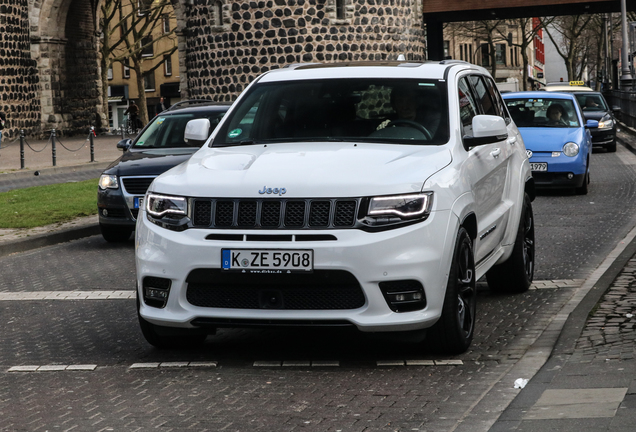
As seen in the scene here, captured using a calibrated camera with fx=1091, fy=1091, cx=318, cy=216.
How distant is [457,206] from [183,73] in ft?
122

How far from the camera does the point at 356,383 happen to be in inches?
223

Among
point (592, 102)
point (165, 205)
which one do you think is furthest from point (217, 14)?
point (165, 205)

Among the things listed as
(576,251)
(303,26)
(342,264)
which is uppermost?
(303,26)

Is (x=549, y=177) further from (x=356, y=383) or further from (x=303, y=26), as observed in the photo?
(x=303, y=26)

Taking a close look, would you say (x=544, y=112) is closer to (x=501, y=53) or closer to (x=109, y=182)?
(x=109, y=182)

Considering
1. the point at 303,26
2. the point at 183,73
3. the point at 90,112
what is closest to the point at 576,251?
the point at 303,26

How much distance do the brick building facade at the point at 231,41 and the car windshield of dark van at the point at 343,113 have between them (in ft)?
102

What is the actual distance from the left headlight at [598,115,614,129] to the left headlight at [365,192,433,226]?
914 inches

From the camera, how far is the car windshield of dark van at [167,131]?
13.6 meters

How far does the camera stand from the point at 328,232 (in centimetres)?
566

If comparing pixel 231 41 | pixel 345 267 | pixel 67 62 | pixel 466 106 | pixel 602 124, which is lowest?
pixel 602 124

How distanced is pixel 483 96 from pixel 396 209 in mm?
2626

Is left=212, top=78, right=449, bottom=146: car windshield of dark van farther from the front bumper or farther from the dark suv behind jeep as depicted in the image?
the dark suv behind jeep

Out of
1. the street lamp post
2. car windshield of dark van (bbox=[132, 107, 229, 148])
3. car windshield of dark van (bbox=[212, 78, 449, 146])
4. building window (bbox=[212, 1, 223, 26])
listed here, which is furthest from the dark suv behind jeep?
the street lamp post
